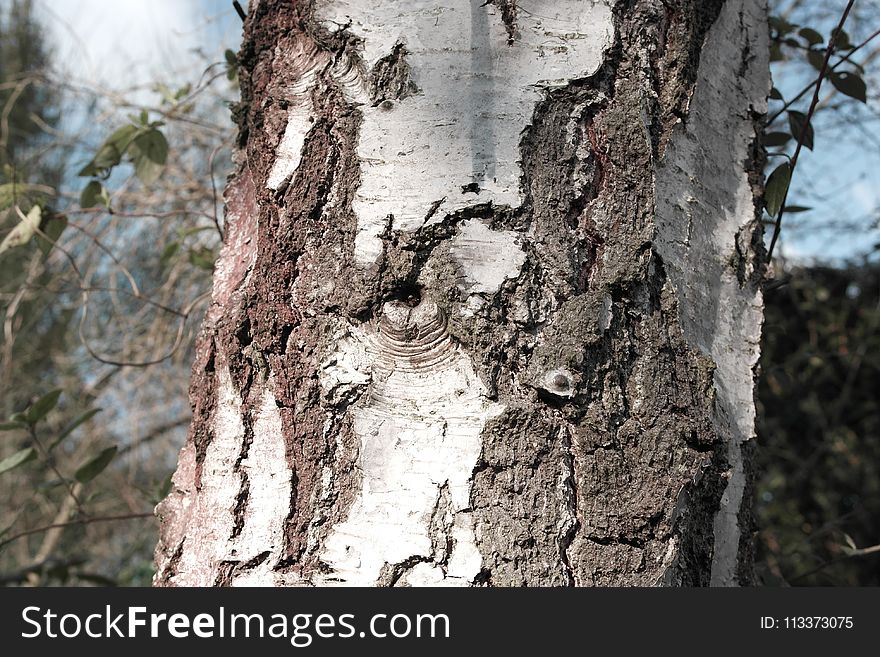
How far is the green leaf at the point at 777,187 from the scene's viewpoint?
863 millimetres

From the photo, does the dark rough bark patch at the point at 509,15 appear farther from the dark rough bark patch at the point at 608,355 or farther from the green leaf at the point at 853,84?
the green leaf at the point at 853,84

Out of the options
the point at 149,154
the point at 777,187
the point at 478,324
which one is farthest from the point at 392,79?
the point at 149,154

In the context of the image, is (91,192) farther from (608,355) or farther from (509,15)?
(608,355)

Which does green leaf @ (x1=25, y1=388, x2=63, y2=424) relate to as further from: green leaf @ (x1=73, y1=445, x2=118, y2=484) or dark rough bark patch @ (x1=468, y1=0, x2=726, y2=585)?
dark rough bark patch @ (x1=468, y1=0, x2=726, y2=585)

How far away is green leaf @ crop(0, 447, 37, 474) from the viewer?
3.36 feet

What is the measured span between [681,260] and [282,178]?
1.18 feet

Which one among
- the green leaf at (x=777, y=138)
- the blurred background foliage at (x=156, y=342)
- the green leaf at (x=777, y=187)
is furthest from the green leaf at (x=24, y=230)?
the green leaf at (x=777, y=138)

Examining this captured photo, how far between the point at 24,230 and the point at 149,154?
0.22m

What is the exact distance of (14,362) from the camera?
313cm

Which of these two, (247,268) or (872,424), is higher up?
(872,424)

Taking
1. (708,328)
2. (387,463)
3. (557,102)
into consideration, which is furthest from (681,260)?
(387,463)

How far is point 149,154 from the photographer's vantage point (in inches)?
47.1

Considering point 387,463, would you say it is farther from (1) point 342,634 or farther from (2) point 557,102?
(2) point 557,102

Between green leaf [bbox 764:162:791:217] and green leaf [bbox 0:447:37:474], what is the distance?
1.03m
